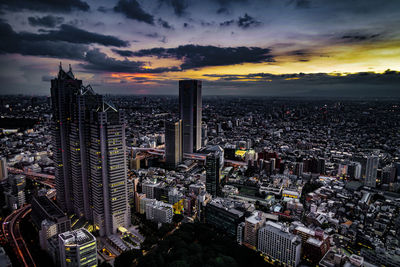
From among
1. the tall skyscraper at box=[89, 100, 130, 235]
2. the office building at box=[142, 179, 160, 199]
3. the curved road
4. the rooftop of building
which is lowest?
the curved road

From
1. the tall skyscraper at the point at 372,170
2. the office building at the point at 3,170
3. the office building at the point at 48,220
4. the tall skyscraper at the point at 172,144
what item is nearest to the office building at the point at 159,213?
the office building at the point at 48,220

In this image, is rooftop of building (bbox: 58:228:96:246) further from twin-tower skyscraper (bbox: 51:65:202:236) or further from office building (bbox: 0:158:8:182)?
office building (bbox: 0:158:8:182)

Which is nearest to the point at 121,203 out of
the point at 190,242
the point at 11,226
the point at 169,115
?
the point at 190,242

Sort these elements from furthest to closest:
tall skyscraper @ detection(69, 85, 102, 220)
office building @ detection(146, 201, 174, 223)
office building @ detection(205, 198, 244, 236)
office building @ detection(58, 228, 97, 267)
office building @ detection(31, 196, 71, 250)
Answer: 1. office building @ detection(146, 201, 174, 223)
2. office building @ detection(205, 198, 244, 236)
3. tall skyscraper @ detection(69, 85, 102, 220)
4. office building @ detection(31, 196, 71, 250)
5. office building @ detection(58, 228, 97, 267)

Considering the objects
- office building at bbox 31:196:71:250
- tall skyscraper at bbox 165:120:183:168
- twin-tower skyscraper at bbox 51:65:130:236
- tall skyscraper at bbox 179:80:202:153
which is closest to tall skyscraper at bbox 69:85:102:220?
twin-tower skyscraper at bbox 51:65:130:236

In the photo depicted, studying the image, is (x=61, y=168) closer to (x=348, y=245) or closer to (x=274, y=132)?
(x=348, y=245)

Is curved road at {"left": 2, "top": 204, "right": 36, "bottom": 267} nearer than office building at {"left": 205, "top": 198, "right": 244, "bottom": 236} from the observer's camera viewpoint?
Yes

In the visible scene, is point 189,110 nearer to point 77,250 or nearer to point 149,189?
point 149,189

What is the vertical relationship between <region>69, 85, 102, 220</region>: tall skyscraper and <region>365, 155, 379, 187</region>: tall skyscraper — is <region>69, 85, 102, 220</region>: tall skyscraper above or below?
above
